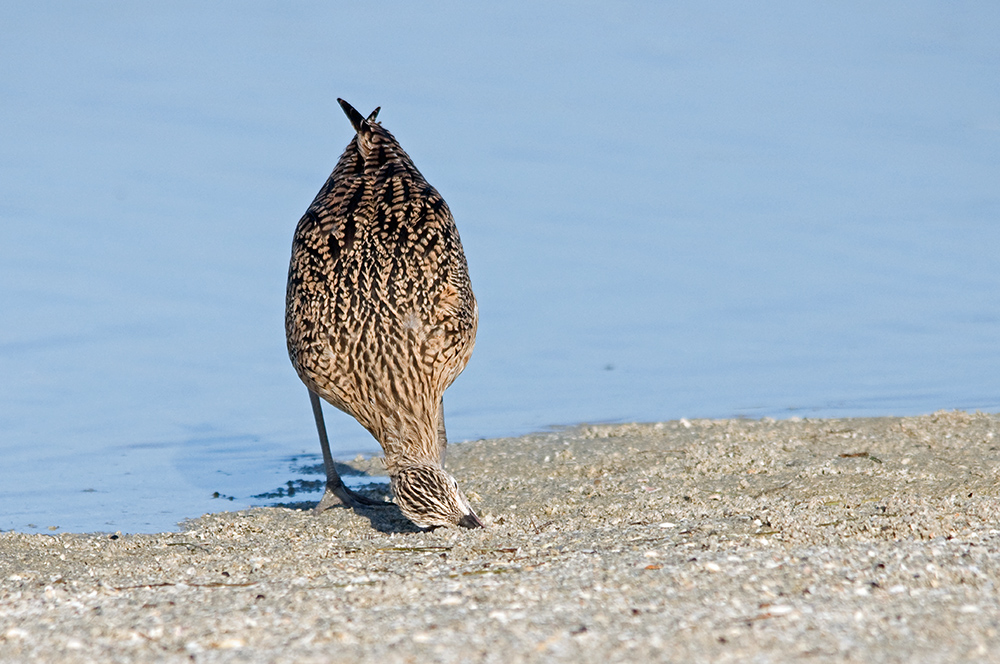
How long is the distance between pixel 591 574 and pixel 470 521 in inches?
65.6

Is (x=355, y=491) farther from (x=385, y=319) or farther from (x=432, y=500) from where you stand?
(x=432, y=500)

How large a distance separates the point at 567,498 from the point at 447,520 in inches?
44.4

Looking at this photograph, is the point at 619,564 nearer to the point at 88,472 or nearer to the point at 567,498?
the point at 567,498

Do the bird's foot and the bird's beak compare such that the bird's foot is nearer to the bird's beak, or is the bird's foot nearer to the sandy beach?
the sandy beach

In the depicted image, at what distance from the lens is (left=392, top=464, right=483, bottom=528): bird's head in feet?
22.3

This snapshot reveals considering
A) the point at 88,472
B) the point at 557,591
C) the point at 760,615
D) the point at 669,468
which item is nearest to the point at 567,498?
the point at 669,468

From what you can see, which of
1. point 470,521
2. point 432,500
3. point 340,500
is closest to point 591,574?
point 470,521

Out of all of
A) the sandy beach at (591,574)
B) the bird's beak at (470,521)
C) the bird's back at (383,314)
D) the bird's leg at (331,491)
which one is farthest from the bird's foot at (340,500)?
the bird's beak at (470,521)

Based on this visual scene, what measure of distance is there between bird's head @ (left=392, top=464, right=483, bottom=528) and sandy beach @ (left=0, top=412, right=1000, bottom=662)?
18 centimetres

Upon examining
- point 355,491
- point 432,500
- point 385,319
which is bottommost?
point 355,491

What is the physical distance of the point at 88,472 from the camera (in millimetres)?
9773

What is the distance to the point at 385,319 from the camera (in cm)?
752

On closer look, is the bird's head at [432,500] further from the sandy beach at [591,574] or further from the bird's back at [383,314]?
the bird's back at [383,314]

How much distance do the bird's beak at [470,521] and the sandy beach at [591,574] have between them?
4.3 inches
